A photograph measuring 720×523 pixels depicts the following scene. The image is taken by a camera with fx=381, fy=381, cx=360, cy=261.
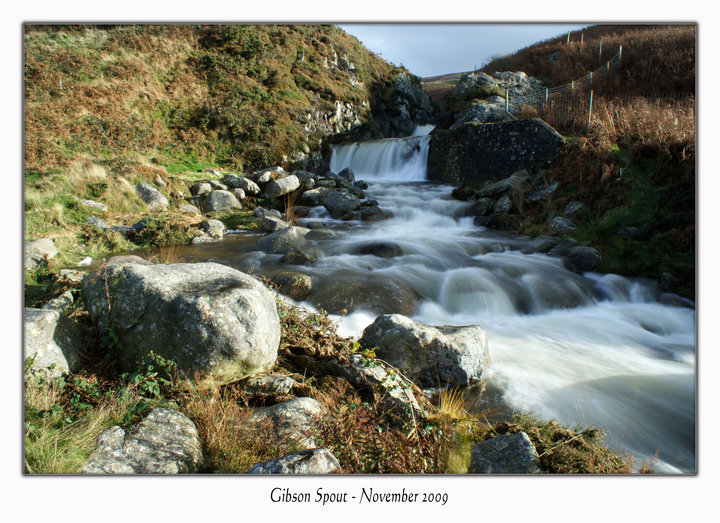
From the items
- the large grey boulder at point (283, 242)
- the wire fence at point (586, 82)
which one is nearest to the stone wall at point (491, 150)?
the wire fence at point (586, 82)

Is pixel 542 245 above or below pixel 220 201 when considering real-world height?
below

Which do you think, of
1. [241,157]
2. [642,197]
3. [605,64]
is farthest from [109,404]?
[605,64]

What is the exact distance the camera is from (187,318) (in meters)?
2.92

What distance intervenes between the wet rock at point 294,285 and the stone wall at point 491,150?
10045 mm

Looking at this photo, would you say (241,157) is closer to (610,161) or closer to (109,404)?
(610,161)

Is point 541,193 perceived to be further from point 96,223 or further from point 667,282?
point 96,223

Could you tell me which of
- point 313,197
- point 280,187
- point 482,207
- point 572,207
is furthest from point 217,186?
point 572,207

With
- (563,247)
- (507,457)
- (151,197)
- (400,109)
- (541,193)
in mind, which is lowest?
(507,457)

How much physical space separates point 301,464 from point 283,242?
22.0ft

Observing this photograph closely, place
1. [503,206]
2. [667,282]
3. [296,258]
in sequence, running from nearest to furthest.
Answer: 1. [667,282]
2. [296,258]
3. [503,206]

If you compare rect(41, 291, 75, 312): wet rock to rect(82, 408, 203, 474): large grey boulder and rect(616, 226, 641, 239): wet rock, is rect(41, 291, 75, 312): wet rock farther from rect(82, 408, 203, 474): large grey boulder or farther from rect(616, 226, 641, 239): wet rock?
rect(616, 226, 641, 239): wet rock

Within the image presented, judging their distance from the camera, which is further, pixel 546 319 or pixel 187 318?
pixel 546 319

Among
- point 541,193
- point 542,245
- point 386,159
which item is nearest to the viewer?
point 542,245

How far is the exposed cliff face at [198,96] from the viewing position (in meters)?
10.5
